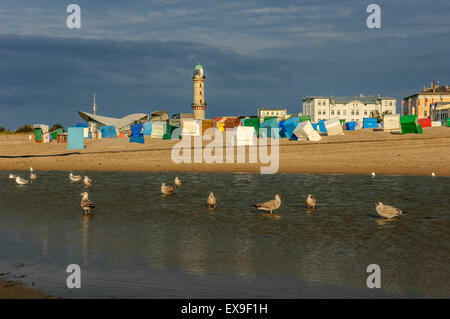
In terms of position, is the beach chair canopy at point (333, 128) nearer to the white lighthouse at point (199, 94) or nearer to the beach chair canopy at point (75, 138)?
the beach chair canopy at point (75, 138)

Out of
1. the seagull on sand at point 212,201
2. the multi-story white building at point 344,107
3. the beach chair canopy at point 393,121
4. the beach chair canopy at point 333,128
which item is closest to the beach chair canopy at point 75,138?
the beach chair canopy at point 333,128

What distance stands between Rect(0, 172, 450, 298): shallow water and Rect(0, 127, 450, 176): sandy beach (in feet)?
34.1

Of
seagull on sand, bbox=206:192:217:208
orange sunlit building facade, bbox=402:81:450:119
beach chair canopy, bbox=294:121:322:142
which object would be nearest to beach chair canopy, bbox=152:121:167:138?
beach chair canopy, bbox=294:121:322:142

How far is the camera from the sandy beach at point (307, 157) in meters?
32.1

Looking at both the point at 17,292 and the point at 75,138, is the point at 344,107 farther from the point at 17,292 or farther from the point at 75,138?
the point at 17,292

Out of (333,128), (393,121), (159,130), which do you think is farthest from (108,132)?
(393,121)

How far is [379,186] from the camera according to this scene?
2369cm

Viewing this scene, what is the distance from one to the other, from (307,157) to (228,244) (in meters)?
25.6

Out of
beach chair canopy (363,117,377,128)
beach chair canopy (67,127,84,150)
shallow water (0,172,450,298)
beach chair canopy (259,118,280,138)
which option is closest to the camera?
shallow water (0,172,450,298)

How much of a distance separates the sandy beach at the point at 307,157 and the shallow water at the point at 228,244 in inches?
410

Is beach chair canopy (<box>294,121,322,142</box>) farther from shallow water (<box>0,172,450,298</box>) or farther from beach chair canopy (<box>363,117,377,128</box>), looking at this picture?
shallow water (<box>0,172,450,298</box>)

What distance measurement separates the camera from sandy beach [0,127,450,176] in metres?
32.1
